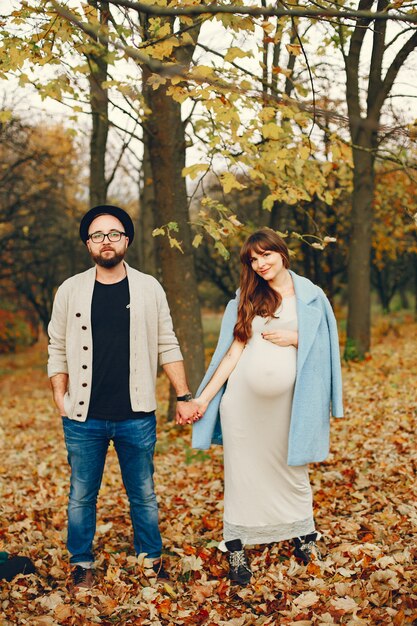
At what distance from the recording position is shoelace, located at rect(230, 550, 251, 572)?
3.88 m

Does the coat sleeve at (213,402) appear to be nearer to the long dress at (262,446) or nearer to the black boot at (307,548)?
the long dress at (262,446)

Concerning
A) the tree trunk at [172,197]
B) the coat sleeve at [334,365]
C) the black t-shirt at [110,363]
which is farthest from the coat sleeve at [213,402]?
the tree trunk at [172,197]

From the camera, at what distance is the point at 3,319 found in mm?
21531

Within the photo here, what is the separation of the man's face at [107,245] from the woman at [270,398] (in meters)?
0.79

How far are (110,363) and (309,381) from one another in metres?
1.25

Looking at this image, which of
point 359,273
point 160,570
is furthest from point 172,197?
point 359,273

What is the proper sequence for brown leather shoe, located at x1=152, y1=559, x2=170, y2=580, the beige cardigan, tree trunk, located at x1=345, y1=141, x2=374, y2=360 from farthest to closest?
tree trunk, located at x1=345, y1=141, x2=374, y2=360 < brown leather shoe, located at x1=152, y1=559, x2=170, y2=580 < the beige cardigan

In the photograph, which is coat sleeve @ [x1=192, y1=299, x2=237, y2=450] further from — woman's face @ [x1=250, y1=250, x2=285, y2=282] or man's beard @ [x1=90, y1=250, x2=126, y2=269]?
man's beard @ [x1=90, y1=250, x2=126, y2=269]

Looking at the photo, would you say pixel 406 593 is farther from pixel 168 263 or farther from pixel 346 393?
pixel 346 393

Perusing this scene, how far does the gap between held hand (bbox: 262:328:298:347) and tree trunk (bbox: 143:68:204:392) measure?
3.01m

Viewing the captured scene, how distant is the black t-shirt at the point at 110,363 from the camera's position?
3711mm

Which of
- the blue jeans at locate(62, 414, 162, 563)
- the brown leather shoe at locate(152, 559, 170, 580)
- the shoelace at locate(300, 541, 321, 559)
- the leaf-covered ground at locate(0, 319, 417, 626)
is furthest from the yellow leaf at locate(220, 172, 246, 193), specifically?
the brown leather shoe at locate(152, 559, 170, 580)

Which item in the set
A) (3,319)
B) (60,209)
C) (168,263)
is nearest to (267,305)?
(168,263)

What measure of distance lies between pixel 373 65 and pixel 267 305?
8374 millimetres
